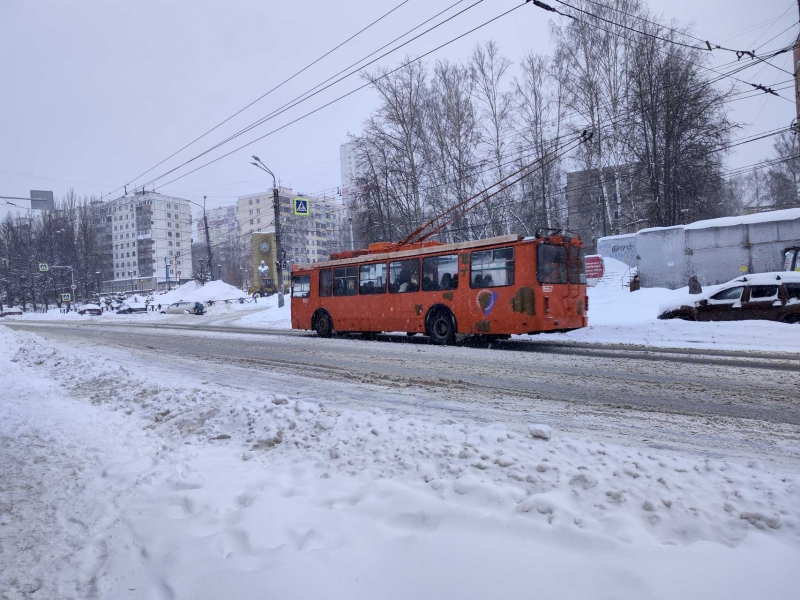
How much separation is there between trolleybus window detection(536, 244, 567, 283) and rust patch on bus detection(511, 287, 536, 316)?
1.36 ft

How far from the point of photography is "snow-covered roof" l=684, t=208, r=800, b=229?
22.7m

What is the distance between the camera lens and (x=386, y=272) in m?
16.1

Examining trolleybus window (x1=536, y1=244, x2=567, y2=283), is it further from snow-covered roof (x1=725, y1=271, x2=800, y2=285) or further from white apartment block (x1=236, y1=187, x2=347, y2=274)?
white apartment block (x1=236, y1=187, x2=347, y2=274)

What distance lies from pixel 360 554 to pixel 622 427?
3.54 m

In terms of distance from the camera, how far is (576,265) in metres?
13.4

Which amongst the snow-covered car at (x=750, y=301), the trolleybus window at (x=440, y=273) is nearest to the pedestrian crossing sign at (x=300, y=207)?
the trolleybus window at (x=440, y=273)

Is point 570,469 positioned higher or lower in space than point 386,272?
lower

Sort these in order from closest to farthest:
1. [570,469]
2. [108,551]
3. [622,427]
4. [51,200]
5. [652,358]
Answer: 1. [108,551]
2. [570,469]
3. [622,427]
4. [652,358]
5. [51,200]

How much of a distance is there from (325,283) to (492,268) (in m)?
7.05

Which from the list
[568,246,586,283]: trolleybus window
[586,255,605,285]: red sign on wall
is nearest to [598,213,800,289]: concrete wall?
[586,255,605,285]: red sign on wall

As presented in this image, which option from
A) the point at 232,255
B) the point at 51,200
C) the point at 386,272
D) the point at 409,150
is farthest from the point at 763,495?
the point at 232,255

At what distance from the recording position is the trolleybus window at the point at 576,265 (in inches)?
524

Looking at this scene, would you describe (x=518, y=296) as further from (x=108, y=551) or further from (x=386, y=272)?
(x=108, y=551)

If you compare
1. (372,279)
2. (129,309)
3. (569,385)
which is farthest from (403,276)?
(129,309)
